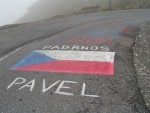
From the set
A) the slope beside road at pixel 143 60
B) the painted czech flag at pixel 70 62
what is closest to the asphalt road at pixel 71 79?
the painted czech flag at pixel 70 62

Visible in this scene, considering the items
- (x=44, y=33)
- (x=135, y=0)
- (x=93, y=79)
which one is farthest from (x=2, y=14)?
(x=93, y=79)

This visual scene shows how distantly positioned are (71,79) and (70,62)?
128 centimetres

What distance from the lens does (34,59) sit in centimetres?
831

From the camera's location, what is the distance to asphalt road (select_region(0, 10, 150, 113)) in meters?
5.42

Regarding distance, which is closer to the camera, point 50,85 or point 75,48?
point 50,85

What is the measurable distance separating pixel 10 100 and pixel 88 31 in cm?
688

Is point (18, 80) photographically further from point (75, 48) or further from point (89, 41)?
point (89, 41)

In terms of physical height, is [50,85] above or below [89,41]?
below

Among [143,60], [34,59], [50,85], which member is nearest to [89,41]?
[34,59]

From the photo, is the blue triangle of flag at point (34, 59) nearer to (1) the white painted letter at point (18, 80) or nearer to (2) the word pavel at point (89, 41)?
(1) the white painted letter at point (18, 80)

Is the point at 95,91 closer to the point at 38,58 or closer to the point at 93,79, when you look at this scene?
the point at 93,79

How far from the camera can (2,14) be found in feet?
309

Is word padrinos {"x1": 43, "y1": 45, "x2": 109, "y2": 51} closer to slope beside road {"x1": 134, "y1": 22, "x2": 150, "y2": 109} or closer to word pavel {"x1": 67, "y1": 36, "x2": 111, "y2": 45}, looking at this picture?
word pavel {"x1": 67, "y1": 36, "x2": 111, "y2": 45}

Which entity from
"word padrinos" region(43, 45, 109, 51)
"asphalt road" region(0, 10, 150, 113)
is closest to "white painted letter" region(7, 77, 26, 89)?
"asphalt road" region(0, 10, 150, 113)
